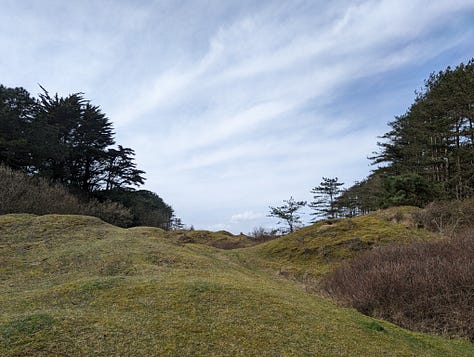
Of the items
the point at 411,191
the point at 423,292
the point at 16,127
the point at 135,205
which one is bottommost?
the point at 423,292

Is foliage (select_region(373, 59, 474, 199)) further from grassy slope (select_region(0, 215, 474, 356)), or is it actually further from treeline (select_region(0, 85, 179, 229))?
treeline (select_region(0, 85, 179, 229))

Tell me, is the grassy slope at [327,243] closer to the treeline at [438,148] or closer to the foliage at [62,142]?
the treeline at [438,148]

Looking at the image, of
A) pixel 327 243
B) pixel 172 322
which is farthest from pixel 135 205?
pixel 172 322

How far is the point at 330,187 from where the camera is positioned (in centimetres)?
3700

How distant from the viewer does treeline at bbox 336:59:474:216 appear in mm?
18031

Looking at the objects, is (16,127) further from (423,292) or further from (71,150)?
(423,292)

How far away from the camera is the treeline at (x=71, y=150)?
22.6m

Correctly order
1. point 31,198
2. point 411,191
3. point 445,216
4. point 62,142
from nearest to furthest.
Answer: point 445,216
point 31,198
point 411,191
point 62,142

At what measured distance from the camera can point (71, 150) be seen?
91.0ft

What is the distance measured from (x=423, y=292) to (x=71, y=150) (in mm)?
28576

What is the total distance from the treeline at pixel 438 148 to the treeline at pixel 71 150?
754 inches

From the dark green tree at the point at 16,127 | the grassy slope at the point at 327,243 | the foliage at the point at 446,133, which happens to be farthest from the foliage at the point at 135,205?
the foliage at the point at 446,133

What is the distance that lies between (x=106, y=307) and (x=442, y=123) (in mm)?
23933

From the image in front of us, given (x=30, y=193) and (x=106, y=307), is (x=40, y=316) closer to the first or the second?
(x=106, y=307)
